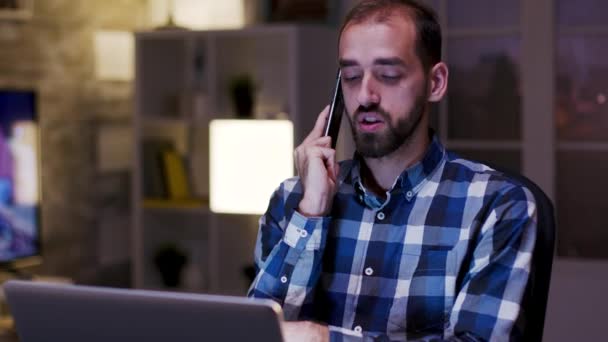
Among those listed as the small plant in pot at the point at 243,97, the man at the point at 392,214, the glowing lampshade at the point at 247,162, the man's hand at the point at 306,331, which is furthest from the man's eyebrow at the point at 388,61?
the small plant in pot at the point at 243,97

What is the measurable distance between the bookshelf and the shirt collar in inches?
102

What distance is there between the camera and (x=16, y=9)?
4.43m

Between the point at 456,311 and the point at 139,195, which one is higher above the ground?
the point at 456,311

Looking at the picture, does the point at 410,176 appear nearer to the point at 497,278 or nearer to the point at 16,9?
the point at 497,278

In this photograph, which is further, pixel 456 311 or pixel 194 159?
pixel 194 159

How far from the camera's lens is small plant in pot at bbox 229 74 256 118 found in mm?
4613

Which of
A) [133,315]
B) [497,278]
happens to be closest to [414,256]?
[497,278]

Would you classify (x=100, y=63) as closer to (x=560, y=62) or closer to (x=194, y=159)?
(x=194, y=159)

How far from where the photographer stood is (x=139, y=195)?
4.83 meters

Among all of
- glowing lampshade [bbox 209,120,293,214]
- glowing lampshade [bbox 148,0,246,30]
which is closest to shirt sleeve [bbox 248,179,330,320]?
glowing lampshade [bbox 209,120,293,214]

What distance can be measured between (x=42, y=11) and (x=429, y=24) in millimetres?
3191

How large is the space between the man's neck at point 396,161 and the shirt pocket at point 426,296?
16cm

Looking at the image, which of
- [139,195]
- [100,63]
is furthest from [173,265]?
[100,63]

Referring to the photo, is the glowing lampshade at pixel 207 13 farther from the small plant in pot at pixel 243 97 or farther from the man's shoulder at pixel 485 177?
the man's shoulder at pixel 485 177
